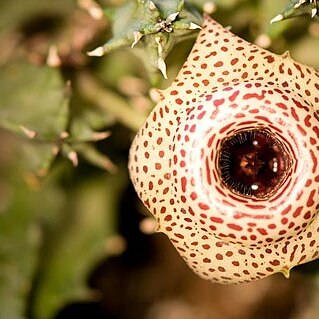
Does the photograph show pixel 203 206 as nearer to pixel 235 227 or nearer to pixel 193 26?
pixel 235 227

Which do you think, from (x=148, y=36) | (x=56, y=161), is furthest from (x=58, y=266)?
(x=148, y=36)

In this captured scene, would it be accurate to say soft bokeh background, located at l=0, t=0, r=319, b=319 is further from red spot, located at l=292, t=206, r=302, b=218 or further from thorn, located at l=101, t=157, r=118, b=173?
red spot, located at l=292, t=206, r=302, b=218

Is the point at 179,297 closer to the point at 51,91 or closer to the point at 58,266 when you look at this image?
the point at 58,266

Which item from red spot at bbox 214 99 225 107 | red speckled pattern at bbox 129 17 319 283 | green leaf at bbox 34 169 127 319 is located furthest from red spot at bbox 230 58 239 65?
green leaf at bbox 34 169 127 319

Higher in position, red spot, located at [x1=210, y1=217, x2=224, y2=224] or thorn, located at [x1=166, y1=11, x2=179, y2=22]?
thorn, located at [x1=166, y1=11, x2=179, y2=22]

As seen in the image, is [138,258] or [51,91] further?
[138,258]

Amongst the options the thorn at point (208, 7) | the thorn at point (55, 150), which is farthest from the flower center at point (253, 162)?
the thorn at point (55, 150)
